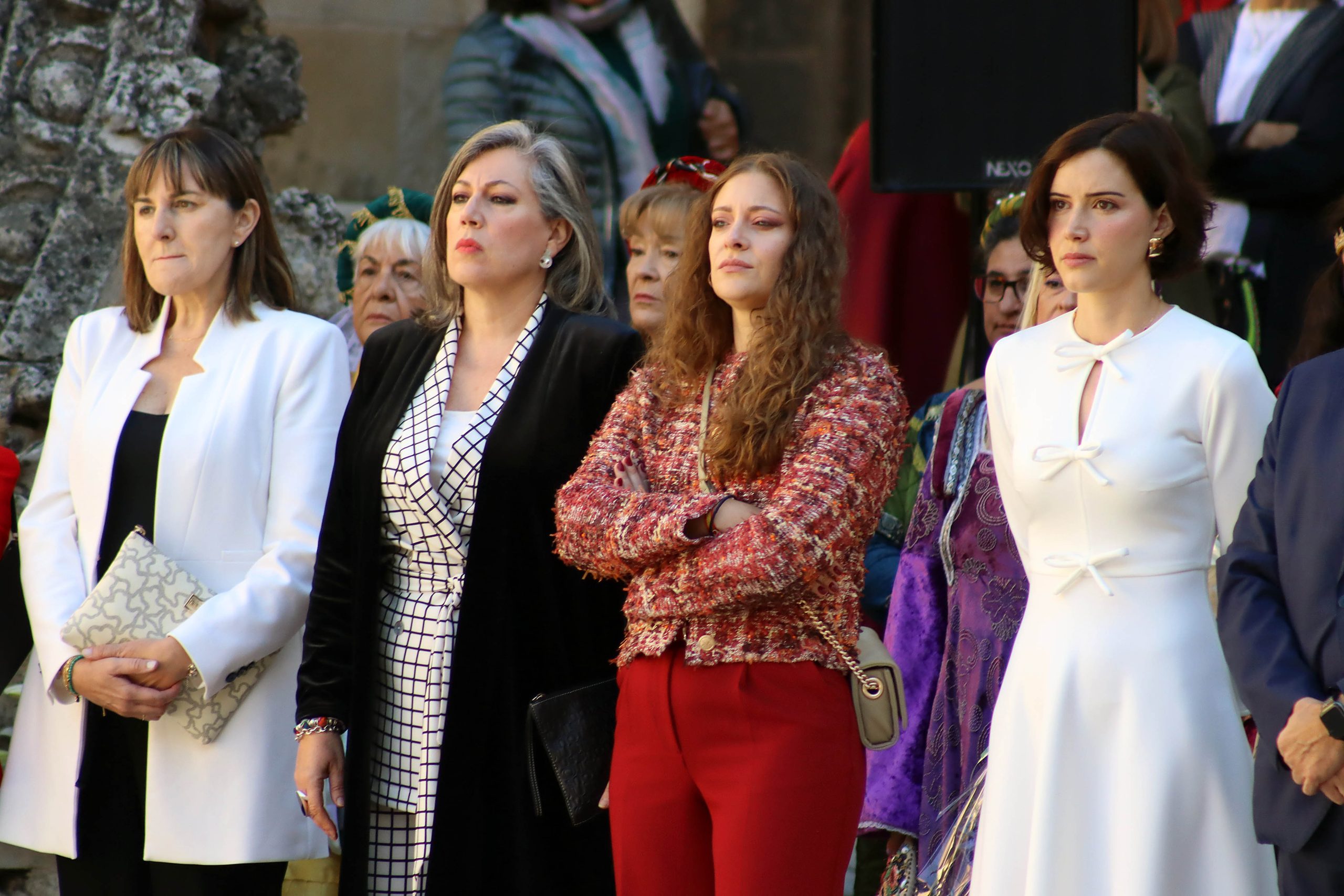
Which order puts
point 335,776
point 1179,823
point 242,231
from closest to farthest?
point 1179,823, point 335,776, point 242,231

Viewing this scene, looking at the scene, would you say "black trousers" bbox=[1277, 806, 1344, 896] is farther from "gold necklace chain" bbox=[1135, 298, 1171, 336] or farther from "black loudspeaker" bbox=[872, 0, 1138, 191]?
"black loudspeaker" bbox=[872, 0, 1138, 191]

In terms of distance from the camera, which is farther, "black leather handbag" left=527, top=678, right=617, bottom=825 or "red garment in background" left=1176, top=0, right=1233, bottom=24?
"red garment in background" left=1176, top=0, right=1233, bottom=24

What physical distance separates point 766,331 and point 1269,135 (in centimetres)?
312

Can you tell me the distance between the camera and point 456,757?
9.91 feet

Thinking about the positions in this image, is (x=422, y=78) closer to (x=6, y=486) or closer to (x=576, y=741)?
(x=6, y=486)

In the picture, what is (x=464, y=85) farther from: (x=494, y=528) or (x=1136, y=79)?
(x=494, y=528)

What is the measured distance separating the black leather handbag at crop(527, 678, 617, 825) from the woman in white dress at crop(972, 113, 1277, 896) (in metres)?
0.69

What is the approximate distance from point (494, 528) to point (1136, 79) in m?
2.62

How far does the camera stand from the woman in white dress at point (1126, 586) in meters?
2.59

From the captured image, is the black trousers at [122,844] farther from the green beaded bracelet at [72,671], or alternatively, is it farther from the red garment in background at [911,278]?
the red garment in background at [911,278]

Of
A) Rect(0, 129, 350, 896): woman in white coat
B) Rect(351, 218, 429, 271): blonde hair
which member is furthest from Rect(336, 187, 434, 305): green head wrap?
Rect(0, 129, 350, 896): woman in white coat

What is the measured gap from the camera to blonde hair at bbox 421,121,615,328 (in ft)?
11.1

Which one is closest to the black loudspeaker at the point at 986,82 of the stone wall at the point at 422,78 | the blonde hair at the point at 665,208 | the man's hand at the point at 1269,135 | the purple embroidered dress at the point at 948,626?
the blonde hair at the point at 665,208

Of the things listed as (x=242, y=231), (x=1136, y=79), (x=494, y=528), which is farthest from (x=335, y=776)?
(x=1136, y=79)
